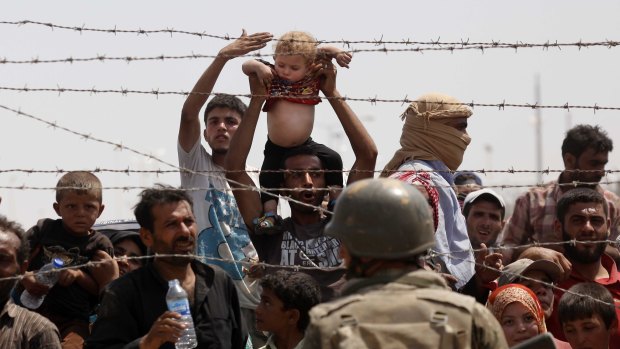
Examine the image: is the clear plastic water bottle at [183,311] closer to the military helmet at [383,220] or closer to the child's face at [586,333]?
the military helmet at [383,220]

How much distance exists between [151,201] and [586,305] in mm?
2364

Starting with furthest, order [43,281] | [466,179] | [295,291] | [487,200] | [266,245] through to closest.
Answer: [466,179], [487,200], [266,245], [43,281], [295,291]

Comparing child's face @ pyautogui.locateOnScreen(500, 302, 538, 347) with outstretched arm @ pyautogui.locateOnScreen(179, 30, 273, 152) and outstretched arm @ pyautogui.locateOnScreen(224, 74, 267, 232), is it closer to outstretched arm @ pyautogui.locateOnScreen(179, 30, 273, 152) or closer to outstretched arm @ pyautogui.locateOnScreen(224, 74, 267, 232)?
outstretched arm @ pyautogui.locateOnScreen(224, 74, 267, 232)

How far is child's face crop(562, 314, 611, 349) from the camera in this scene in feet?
24.3

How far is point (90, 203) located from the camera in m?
7.64

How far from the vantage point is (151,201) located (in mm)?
6840

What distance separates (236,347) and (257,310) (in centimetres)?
39

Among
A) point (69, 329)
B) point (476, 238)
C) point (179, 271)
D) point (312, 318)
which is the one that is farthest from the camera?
point (476, 238)

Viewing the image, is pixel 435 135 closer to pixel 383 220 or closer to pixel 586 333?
pixel 586 333

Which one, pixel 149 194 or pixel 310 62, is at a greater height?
pixel 310 62

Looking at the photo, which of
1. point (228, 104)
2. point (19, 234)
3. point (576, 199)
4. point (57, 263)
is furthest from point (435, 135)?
point (19, 234)

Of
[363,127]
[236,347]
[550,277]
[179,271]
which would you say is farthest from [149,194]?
[550,277]

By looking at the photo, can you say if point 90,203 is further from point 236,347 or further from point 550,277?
point 550,277

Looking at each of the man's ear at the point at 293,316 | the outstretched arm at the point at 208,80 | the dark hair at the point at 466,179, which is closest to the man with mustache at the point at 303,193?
the outstretched arm at the point at 208,80
